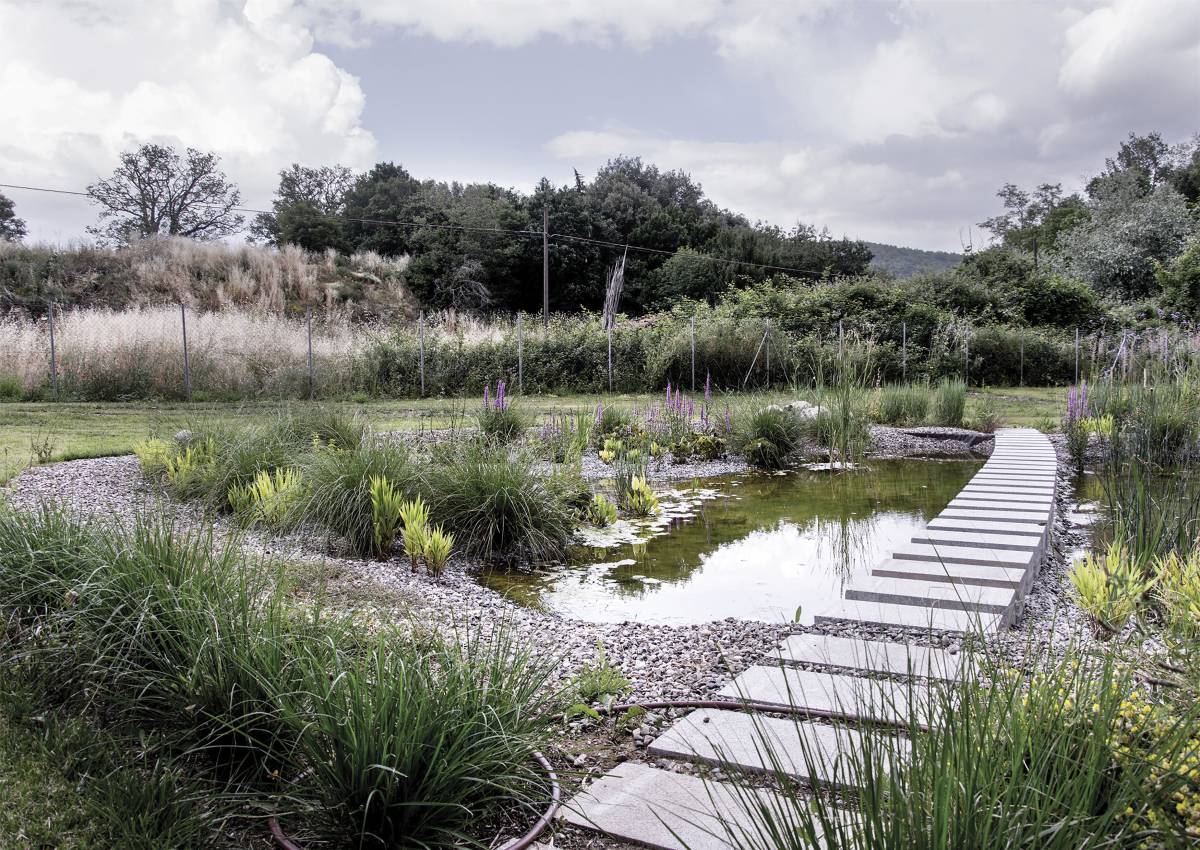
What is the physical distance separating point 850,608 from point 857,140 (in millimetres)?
14813

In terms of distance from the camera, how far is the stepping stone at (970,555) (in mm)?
3575

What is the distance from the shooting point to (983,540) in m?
4.01

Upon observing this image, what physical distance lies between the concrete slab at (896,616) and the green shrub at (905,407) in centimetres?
755

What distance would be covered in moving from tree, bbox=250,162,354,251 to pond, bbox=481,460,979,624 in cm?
2311

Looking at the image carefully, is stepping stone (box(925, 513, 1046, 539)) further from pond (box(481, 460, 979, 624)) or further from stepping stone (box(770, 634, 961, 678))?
stepping stone (box(770, 634, 961, 678))

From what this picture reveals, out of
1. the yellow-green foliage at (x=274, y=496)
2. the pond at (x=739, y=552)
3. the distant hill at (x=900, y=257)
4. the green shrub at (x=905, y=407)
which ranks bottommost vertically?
the pond at (x=739, y=552)

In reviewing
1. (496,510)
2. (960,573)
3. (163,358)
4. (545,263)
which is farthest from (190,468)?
(545,263)

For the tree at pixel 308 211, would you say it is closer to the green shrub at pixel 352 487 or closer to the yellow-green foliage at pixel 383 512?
the green shrub at pixel 352 487

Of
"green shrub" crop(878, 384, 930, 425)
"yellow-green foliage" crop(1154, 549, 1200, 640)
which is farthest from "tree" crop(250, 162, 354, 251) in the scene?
"yellow-green foliage" crop(1154, 549, 1200, 640)

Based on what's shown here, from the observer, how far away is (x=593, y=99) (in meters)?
13.0

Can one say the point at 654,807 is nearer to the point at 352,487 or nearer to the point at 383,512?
the point at 383,512

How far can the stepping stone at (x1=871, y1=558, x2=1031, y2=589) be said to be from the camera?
10.8ft

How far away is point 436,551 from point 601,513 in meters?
1.49

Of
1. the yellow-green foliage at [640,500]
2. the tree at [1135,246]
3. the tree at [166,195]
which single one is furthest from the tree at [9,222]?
the tree at [1135,246]
